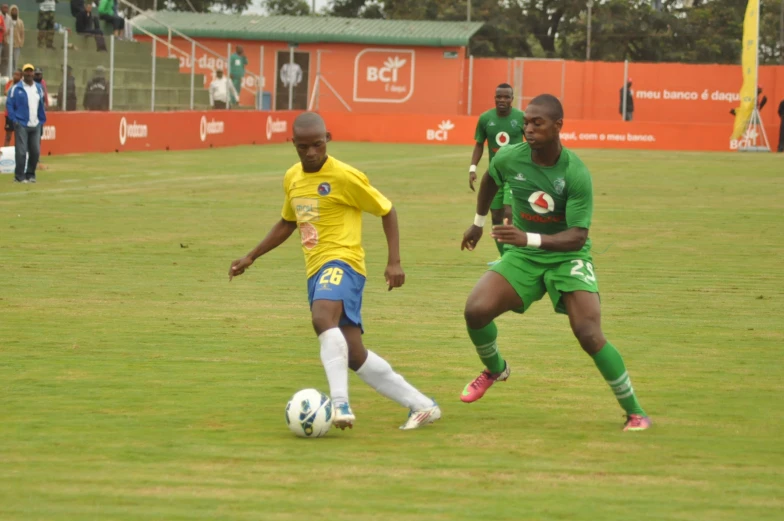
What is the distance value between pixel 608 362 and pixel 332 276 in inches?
63.4

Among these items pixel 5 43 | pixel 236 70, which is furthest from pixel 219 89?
pixel 5 43

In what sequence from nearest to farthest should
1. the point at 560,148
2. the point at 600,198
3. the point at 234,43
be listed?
the point at 560,148
the point at 600,198
the point at 234,43

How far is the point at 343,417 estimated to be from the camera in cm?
667

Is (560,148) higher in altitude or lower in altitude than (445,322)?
higher

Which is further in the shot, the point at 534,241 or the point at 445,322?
the point at 445,322

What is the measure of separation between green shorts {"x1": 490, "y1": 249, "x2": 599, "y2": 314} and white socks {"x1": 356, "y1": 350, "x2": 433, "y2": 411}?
0.89m

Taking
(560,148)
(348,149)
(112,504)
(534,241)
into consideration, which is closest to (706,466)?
(534,241)

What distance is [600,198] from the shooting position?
2436 cm

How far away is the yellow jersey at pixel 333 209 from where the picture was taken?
7.00 metres

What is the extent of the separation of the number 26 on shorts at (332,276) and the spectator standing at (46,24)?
2888 centimetres

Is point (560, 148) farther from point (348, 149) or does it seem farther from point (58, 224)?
point (348, 149)

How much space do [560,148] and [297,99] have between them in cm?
4674

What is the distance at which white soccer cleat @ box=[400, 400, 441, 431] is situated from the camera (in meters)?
7.00

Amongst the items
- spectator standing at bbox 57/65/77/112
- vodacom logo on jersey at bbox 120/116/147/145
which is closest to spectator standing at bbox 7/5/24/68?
spectator standing at bbox 57/65/77/112
